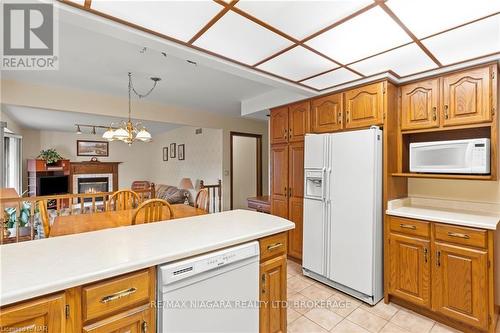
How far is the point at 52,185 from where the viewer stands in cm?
731

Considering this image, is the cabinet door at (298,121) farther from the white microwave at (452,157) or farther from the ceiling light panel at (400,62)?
the white microwave at (452,157)

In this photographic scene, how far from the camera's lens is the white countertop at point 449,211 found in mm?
1989

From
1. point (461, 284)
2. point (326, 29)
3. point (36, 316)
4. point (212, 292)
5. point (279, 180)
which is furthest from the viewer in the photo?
point (279, 180)

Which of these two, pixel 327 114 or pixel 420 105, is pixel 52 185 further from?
pixel 420 105

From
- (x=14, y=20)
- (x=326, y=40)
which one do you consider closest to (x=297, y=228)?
(x=326, y=40)

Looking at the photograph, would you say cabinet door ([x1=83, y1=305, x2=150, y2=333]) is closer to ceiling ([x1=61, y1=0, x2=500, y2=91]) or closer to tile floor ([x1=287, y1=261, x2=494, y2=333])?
tile floor ([x1=287, y1=261, x2=494, y2=333])

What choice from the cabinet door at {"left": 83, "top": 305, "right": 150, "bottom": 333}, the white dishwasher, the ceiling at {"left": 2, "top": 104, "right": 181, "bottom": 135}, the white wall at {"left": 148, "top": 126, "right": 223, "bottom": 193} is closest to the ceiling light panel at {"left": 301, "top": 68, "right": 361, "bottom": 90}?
the white dishwasher

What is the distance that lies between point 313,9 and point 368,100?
1.44 m

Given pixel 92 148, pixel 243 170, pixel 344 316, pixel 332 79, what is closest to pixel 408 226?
pixel 344 316

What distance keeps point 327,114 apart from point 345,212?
1.16 meters

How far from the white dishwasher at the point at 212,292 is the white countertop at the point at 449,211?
1.65 metres

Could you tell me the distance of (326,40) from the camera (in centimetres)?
179

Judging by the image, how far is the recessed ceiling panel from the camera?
2023 millimetres

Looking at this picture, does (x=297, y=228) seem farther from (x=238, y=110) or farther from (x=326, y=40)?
(x=238, y=110)
